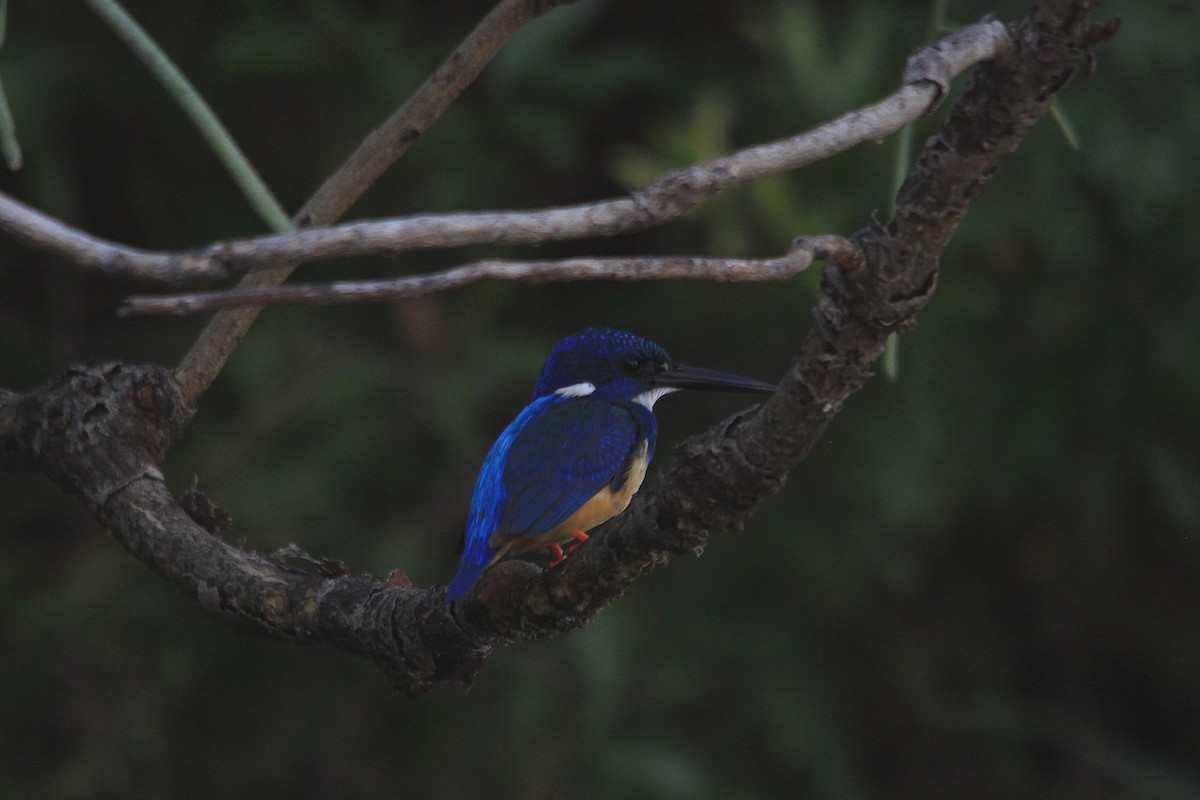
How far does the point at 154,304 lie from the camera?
0.89m

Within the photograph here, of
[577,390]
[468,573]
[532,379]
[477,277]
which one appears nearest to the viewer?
[477,277]

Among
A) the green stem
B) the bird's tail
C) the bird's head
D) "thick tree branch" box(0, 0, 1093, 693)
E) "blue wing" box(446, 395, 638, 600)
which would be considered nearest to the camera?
"thick tree branch" box(0, 0, 1093, 693)

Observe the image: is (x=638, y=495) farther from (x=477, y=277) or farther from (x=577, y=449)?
(x=577, y=449)

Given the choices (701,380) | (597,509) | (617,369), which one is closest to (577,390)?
(617,369)

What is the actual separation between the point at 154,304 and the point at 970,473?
12.8ft

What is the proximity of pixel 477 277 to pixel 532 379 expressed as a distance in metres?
3.25

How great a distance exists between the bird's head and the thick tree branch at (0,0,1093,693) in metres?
1.01

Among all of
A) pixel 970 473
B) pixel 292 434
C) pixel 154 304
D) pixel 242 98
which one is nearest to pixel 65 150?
pixel 242 98

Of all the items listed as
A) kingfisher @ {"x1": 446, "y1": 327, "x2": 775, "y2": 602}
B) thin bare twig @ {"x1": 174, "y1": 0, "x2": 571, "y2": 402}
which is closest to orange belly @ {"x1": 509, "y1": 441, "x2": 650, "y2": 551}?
kingfisher @ {"x1": 446, "y1": 327, "x2": 775, "y2": 602}

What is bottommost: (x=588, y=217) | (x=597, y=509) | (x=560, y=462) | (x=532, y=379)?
(x=597, y=509)

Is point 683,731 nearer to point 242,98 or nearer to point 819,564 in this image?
point 819,564

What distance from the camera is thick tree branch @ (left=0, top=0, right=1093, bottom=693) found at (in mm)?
1143

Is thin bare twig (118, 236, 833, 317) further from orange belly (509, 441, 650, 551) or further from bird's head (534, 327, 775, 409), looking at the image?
bird's head (534, 327, 775, 409)

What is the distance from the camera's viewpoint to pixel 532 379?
13.8ft
